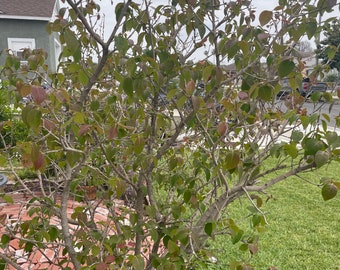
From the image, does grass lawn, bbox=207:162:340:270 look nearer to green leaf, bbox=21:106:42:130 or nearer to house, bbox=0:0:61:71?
green leaf, bbox=21:106:42:130

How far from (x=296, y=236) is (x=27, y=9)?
537 inches

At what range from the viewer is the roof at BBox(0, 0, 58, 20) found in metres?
→ 13.0

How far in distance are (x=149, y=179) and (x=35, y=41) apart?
44.1 ft

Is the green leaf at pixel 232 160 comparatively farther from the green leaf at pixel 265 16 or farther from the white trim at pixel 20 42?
the white trim at pixel 20 42

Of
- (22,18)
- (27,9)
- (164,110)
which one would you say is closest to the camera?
(164,110)

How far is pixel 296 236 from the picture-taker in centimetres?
354

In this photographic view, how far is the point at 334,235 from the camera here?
11.7 ft

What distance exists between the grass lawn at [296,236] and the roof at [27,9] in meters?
11.9

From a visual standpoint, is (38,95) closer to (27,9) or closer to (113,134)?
(113,134)

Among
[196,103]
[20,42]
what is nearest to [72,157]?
[196,103]

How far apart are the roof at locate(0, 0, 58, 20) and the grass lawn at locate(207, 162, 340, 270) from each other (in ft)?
39.1

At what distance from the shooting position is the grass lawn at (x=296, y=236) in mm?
3027

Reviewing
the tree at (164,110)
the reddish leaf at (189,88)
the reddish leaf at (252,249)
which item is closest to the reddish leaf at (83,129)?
the tree at (164,110)

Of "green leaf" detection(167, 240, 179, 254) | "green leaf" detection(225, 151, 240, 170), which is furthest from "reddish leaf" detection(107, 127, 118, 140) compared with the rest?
"green leaf" detection(167, 240, 179, 254)
